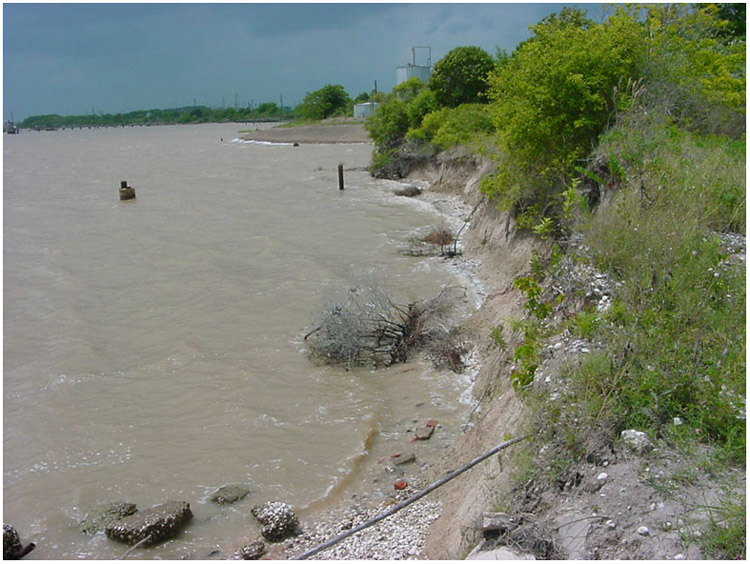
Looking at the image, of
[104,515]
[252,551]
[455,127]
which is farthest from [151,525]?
[455,127]

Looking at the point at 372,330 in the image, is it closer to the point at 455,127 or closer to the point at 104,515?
the point at 104,515

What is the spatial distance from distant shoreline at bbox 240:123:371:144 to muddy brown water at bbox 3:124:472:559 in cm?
5645

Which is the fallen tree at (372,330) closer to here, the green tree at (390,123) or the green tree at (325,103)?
the green tree at (390,123)

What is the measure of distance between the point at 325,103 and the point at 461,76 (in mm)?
74291

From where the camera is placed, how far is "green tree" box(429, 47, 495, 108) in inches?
1409

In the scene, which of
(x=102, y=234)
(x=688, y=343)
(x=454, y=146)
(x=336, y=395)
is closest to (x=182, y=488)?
(x=336, y=395)

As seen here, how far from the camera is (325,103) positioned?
349 feet

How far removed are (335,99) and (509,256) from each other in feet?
326

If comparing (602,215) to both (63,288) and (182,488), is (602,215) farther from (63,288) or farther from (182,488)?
(63,288)

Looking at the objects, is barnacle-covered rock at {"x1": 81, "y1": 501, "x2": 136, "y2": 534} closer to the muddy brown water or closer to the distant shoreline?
the muddy brown water

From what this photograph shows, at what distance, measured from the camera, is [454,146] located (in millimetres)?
27875

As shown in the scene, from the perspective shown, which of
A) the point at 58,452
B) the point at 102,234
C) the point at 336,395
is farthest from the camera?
the point at 102,234

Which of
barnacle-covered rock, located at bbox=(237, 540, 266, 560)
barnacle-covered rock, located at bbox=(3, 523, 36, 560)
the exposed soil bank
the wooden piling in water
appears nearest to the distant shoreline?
the wooden piling in water

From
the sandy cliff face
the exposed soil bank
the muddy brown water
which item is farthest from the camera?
the muddy brown water
